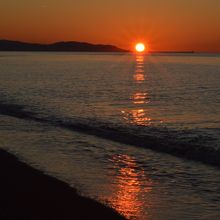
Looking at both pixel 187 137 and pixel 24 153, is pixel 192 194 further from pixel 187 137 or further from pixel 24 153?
pixel 187 137

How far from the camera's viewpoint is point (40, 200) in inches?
406

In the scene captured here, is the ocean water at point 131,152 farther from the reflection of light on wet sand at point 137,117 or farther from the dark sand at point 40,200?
the dark sand at point 40,200

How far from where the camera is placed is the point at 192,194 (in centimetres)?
1114

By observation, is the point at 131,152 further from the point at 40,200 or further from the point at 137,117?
the point at 137,117

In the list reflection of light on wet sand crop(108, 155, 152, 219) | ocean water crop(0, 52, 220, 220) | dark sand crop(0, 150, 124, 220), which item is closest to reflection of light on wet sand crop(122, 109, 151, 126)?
ocean water crop(0, 52, 220, 220)

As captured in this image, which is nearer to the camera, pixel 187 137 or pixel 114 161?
pixel 114 161

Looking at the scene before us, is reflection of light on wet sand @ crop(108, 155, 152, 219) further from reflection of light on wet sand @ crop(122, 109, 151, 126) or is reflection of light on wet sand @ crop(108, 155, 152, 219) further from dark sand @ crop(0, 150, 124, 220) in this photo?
reflection of light on wet sand @ crop(122, 109, 151, 126)

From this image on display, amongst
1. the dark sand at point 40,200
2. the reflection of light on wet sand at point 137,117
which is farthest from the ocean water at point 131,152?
the dark sand at point 40,200

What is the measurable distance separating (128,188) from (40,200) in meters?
2.32

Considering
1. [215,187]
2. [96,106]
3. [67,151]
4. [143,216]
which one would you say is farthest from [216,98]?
[143,216]

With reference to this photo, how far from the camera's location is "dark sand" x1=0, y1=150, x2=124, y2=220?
933 centimetres

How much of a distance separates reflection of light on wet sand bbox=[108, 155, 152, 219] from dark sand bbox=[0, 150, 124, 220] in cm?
41

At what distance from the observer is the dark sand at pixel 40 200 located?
9.33 meters

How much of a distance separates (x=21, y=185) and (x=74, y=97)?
1150 inches
